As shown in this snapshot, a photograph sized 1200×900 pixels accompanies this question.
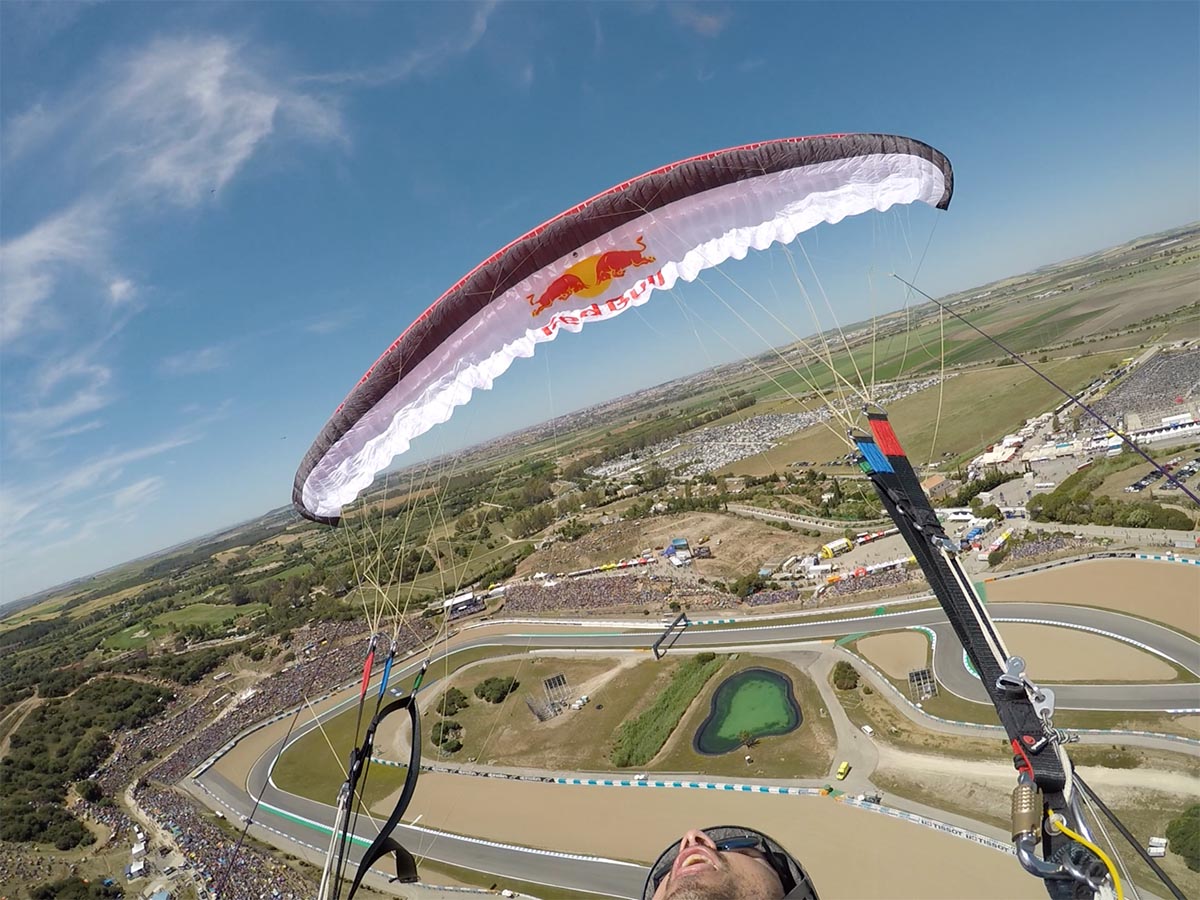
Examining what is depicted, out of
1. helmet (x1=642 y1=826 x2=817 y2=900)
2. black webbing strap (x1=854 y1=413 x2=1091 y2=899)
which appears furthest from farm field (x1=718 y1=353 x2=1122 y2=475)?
helmet (x1=642 y1=826 x2=817 y2=900)

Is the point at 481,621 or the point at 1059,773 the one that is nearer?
the point at 1059,773

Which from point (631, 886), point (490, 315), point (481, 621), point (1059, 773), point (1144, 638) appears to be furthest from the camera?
point (481, 621)

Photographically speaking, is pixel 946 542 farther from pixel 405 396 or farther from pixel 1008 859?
pixel 1008 859

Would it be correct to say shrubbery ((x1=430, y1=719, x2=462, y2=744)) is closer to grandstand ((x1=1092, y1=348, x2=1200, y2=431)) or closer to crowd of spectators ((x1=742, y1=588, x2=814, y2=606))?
crowd of spectators ((x1=742, y1=588, x2=814, y2=606))

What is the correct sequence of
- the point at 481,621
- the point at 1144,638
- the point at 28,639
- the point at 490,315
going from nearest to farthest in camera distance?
the point at 490,315 < the point at 1144,638 < the point at 481,621 < the point at 28,639

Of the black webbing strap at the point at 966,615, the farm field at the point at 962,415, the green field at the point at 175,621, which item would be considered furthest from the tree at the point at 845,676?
the green field at the point at 175,621

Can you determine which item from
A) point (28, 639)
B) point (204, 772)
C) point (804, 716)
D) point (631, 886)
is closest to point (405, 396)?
point (631, 886)
